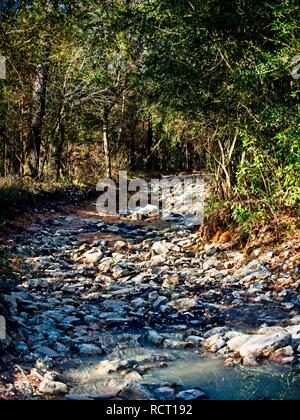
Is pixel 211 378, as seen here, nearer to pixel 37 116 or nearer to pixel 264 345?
pixel 264 345

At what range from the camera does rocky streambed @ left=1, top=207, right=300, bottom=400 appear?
4.23 m

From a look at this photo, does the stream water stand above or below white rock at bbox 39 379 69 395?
below

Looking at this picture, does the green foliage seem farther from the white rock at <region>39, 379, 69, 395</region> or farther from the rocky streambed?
the white rock at <region>39, 379, 69, 395</region>

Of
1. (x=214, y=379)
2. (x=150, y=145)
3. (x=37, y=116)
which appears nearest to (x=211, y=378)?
(x=214, y=379)

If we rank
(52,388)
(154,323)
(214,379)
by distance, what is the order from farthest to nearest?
(154,323)
(214,379)
(52,388)

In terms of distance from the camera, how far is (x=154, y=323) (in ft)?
19.7

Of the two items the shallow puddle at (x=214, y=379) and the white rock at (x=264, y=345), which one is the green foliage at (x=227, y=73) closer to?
the white rock at (x=264, y=345)

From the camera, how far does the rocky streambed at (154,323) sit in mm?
4227

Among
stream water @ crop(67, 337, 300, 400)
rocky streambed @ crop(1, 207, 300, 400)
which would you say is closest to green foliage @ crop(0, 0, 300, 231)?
rocky streambed @ crop(1, 207, 300, 400)

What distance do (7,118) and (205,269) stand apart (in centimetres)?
1276

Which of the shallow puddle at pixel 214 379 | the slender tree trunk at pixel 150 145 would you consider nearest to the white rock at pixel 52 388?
the shallow puddle at pixel 214 379

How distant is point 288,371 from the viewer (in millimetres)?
4445

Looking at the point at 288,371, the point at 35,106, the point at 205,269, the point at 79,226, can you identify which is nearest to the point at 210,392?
the point at 288,371

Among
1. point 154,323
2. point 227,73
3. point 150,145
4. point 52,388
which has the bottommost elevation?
point 154,323
